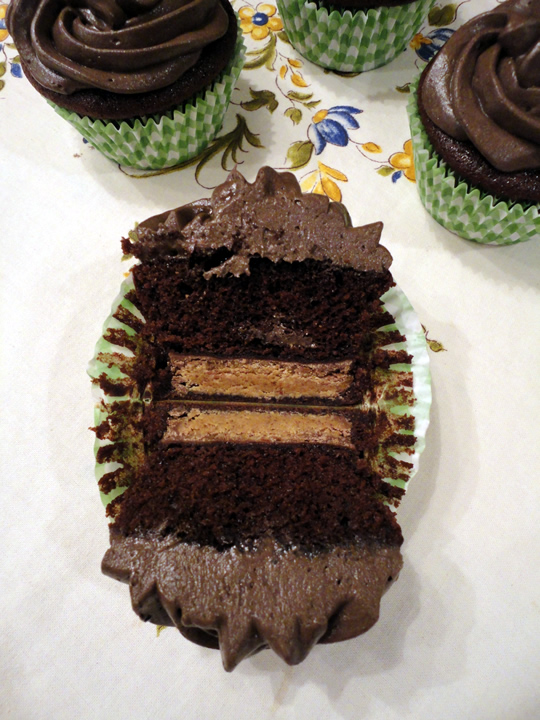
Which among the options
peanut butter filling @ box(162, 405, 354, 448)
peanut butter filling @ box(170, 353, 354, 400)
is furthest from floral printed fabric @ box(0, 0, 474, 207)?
peanut butter filling @ box(162, 405, 354, 448)

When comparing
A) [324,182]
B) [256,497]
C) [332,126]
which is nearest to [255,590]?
[256,497]

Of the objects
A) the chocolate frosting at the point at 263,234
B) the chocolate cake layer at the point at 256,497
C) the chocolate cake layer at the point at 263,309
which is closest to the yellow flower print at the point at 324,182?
the chocolate frosting at the point at 263,234

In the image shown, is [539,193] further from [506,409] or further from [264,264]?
[264,264]

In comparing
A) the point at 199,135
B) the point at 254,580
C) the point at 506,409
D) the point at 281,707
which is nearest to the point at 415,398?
the point at 506,409

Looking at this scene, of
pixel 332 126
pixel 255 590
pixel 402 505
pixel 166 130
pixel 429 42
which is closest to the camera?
pixel 255 590

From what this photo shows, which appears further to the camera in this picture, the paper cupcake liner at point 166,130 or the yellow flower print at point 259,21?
the yellow flower print at point 259,21

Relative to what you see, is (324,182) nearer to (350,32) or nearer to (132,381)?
(350,32)

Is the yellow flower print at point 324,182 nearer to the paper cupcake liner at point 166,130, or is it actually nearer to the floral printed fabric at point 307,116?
the floral printed fabric at point 307,116
